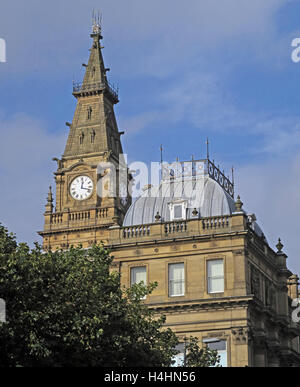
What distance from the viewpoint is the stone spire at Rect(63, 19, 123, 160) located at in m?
95.5

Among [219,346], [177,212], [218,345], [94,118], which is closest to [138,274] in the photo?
[177,212]

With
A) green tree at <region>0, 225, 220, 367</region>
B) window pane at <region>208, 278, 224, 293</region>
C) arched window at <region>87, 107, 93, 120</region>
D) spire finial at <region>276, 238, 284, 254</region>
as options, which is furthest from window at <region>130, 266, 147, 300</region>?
arched window at <region>87, 107, 93, 120</region>

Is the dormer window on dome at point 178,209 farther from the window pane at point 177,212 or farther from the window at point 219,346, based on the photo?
the window at point 219,346

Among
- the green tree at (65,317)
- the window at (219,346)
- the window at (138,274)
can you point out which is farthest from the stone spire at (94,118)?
the green tree at (65,317)

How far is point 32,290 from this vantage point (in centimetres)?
3909

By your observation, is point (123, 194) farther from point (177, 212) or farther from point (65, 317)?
point (65, 317)

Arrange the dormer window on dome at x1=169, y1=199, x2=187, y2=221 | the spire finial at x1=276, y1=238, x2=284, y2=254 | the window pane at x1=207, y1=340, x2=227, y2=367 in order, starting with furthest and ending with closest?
the spire finial at x1=276, y1=238, x2=284, y2=254, the dormer window on dome at x1=169, y1=199, x2=187, y2=221, the window pane at x1=207, y1=340, x2=227, y2=367

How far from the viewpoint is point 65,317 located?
1569 inches

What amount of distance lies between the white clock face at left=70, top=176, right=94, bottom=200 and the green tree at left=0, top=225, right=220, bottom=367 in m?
47.0

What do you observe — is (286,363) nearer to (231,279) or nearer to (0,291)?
(231,279)

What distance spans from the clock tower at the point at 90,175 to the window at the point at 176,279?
2600 centimetres

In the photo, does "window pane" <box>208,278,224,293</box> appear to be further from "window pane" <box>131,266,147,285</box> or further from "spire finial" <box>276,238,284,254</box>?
"spire finial" <box>276,238,284,254</box>

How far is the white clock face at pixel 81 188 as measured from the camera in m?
92.4

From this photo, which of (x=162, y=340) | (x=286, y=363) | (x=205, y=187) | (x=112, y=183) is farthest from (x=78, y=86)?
(x=162, y=340)
